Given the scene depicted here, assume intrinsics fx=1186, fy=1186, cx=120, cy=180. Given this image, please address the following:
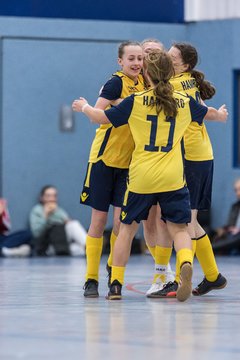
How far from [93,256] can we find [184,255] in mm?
957

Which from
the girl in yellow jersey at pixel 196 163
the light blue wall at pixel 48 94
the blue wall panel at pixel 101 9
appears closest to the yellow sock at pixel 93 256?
the girl in yellow jersey at pixel 196 163

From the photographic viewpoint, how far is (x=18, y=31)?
58.6 feet

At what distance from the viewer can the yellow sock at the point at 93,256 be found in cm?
930

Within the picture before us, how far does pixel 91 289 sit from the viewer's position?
9.22 m

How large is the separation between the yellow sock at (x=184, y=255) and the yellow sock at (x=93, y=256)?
871mm

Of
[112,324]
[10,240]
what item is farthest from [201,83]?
[10,240]

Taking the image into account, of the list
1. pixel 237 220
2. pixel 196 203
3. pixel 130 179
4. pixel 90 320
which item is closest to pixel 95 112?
pixel 130 179

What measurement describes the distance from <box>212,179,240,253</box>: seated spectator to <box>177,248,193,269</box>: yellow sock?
27.7 ft

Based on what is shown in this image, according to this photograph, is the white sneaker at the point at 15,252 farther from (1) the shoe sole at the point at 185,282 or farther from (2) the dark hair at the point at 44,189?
(1) the shoe sole at the point at 185,282

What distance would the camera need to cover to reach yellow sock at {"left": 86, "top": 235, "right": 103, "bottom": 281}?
9.30 metres

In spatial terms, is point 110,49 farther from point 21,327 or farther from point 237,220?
point 21,327

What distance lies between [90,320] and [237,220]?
10276 millimetres

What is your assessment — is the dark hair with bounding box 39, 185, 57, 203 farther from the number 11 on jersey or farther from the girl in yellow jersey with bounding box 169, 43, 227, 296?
the number 11 on jersey

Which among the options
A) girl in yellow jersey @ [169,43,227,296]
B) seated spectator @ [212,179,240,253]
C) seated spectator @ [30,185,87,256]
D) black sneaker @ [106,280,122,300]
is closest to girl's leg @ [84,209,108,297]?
black sneaker @ [106,280,122,300]
